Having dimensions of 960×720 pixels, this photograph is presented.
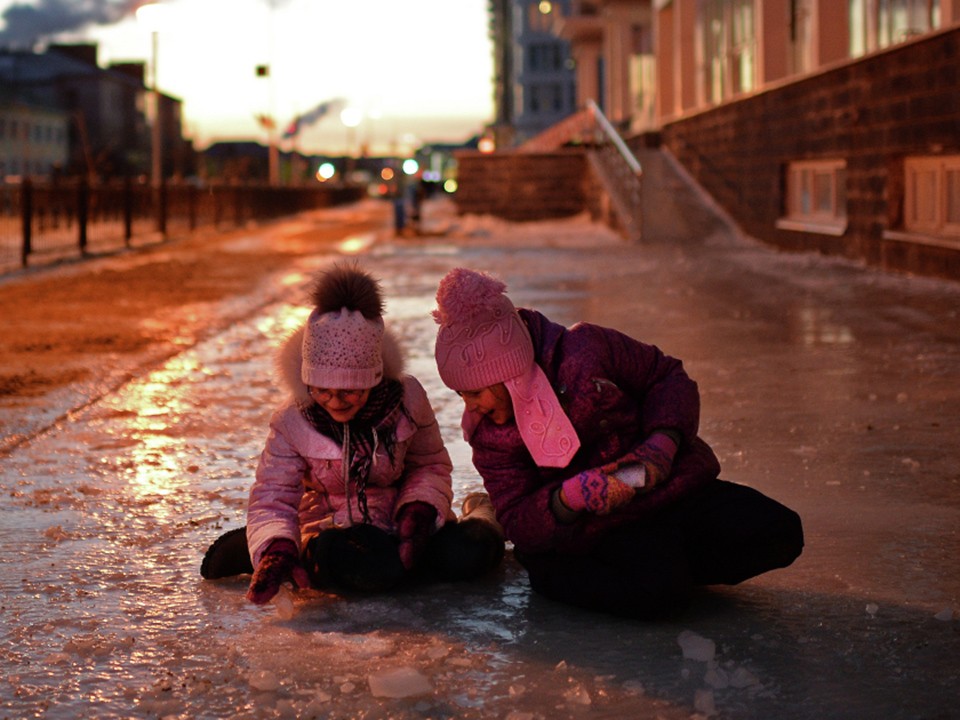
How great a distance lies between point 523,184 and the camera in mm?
34031

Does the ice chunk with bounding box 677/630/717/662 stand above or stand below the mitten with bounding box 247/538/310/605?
below

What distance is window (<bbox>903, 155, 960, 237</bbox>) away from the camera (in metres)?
14.6

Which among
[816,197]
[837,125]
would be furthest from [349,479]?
[816,197]

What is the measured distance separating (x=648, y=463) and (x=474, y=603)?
642 millimetres

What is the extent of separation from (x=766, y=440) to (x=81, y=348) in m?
5.84

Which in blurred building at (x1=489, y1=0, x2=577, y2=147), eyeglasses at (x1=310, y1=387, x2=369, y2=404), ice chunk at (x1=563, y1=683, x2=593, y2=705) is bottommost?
ice chunk at (x1=563, y1=683, x2=593, y2=705)

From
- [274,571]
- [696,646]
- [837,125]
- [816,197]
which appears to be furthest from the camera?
[816,197]

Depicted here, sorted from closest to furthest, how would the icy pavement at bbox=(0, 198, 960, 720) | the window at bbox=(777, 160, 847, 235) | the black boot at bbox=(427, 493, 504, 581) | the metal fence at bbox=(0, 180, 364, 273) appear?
1. the icy pavement at bbox=(0, 198, 960, 720)
2. the black boot at bbox=(427, 493, 504, 581)
3. the window at bbox=(777, 160, 847, 235)
4. the metal fence at bbox=(0, 180, 364, 273)

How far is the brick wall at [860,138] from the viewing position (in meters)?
14.2

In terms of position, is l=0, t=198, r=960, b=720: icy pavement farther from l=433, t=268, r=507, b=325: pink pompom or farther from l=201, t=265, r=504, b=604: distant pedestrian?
l=433, t=268, r=507, b=325: pink pompom

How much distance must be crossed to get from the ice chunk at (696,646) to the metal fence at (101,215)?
16860 mm

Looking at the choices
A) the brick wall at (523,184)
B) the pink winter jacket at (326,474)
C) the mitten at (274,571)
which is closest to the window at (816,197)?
the brick wall at (523,184)

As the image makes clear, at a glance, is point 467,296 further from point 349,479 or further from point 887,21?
Result: point 887,21

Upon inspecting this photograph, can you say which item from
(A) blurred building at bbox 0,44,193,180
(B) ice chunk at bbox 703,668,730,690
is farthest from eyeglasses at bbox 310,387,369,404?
(A) blurred building at bbox 0,44,193,180
